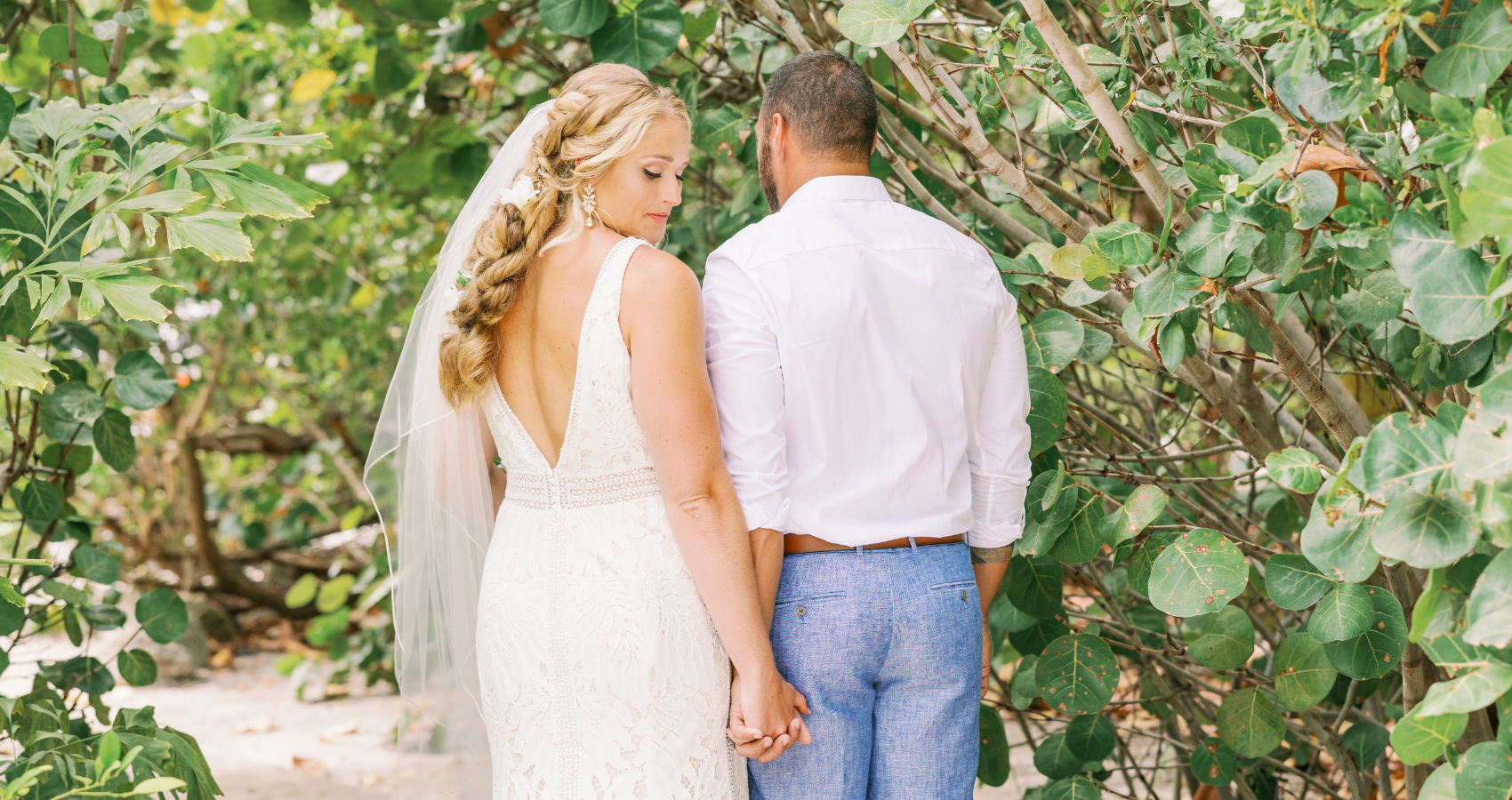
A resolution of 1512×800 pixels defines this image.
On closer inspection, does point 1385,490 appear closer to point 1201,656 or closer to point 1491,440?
point 1491,440

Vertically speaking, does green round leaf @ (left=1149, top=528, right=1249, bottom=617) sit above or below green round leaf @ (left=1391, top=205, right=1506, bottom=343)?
below

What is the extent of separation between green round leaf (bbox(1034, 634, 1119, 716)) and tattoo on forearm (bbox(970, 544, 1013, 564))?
9.6 inches

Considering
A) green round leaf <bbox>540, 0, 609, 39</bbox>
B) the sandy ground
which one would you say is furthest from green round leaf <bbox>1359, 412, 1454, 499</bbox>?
the sandy ground

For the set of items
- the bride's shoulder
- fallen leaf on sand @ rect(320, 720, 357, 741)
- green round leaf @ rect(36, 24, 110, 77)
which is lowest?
fallen leaf on sand @ rect(320, 720, 357, 741)

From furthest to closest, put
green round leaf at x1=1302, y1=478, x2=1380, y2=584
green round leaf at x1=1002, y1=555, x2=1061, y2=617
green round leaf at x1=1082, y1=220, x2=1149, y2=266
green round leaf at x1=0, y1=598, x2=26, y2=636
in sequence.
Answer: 1. green round leaf at x1=1002, y1=555, x2=1061, y2=617
2. green round leaf at x1=0, y1=598, x2=26, y2=636
3. green round leaf at x1=1082, y1=220, x2=1149, y2=266
4. green round leaf at x1=1302, y1=478, x2=1380, y2=584

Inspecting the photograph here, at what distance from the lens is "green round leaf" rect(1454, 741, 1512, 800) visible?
44.1 inches

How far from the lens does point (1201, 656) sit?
194 centimetres

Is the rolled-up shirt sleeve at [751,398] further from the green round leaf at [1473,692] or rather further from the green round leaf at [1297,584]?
the green round leaf at [1473,692]

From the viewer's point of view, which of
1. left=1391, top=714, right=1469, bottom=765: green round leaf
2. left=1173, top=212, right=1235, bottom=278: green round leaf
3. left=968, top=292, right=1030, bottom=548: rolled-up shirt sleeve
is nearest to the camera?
left=1391, top=714, right=1469, bottom=765: green round leaf

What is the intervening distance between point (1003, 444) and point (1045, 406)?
0.13 m

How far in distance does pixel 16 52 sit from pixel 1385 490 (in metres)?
3.73

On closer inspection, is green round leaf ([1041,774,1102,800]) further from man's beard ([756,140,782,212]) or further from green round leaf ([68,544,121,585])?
green round leaf ([68,544,121,585])

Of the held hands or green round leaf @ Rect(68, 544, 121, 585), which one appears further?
green round leaf @ Rect(68, 544, 121, 585)

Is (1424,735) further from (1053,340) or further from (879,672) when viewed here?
(1053,340)
